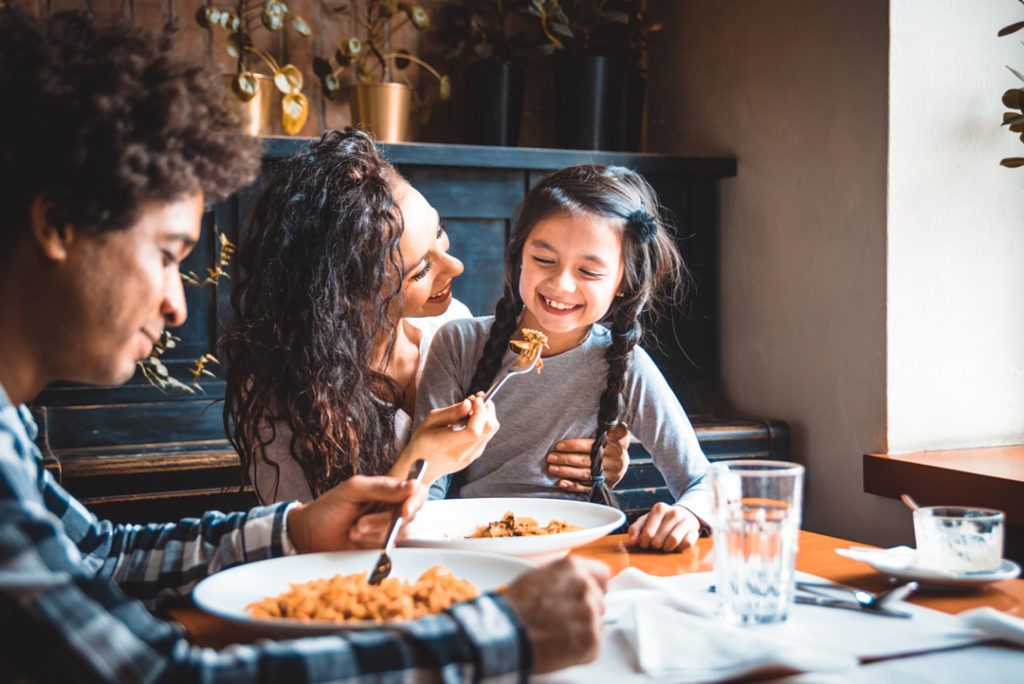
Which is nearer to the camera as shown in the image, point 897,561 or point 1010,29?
point 897,561

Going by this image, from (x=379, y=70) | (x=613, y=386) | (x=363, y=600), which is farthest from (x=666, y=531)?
(x=379, y=70)

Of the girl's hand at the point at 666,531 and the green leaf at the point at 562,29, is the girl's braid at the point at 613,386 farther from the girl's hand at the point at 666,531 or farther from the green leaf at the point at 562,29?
the green leaf at the point at 562,29

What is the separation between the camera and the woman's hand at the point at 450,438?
1481 millimetres

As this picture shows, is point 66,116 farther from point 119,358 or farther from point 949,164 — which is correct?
point 949,164

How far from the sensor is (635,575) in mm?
1122

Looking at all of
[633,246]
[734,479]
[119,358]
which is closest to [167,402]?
[633,246]

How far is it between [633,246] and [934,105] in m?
1.13

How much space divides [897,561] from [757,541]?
1.09 ft

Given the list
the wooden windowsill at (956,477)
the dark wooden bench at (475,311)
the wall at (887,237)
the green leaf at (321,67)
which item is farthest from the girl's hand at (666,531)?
the green leaf at (321,67)

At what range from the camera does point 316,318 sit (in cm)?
177

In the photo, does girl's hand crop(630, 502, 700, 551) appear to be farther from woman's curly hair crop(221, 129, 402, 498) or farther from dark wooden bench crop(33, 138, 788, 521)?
dark wooden bench crop(33, 138, 788, 521)

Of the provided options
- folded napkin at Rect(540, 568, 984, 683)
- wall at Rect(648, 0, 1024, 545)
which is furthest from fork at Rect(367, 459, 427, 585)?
wall at Rect(648, 0, 1024, 545)

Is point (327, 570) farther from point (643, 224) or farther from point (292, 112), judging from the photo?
point (292, 112)

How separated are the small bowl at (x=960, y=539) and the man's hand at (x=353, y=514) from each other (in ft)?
2.13
